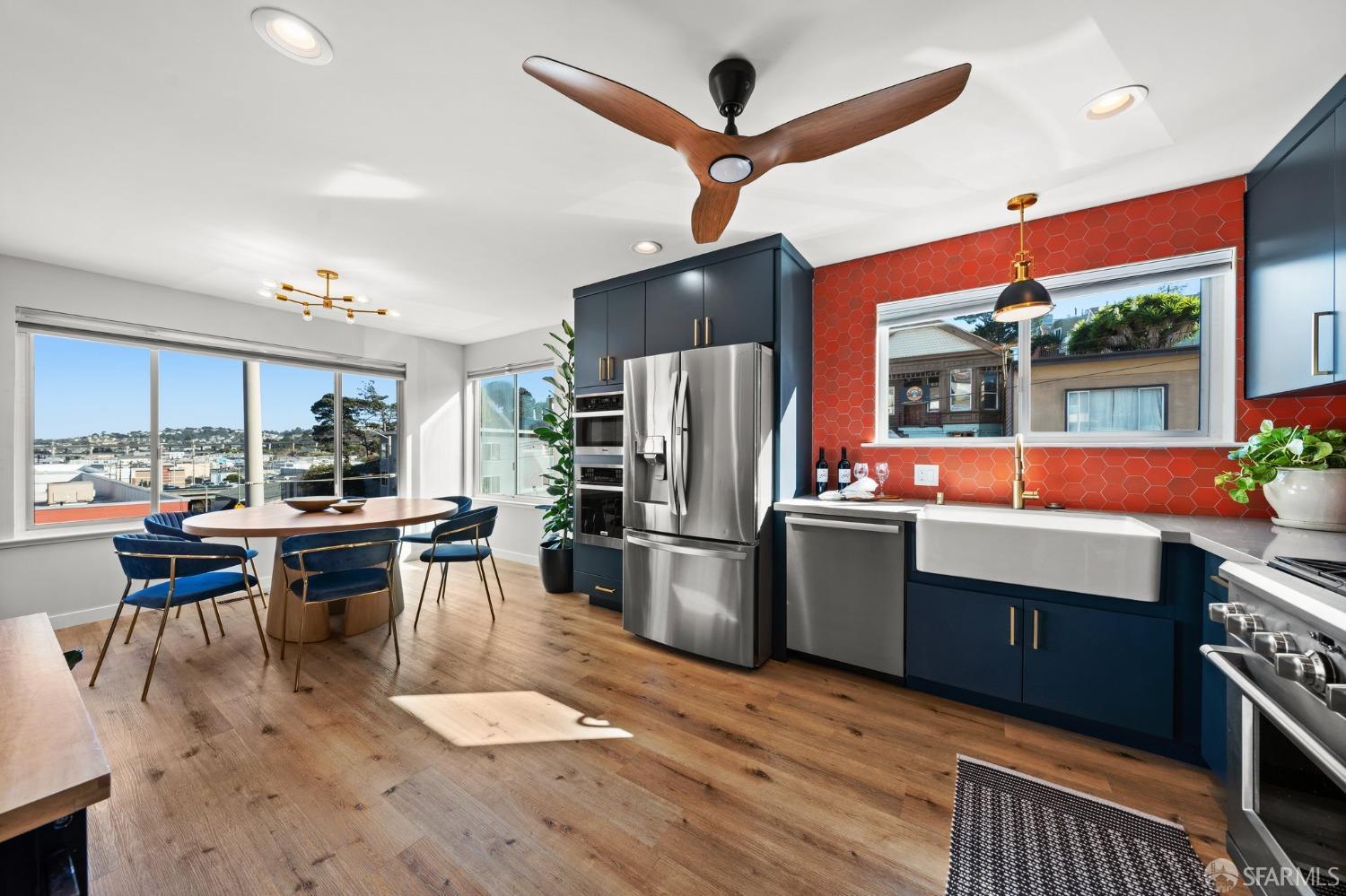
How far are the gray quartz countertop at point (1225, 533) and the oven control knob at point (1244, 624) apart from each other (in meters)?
0.26

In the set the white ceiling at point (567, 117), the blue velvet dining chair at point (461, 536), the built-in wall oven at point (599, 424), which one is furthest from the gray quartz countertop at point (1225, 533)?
the blue velvet dining chair at point (461, 536)

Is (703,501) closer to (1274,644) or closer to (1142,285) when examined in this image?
(1274,644)

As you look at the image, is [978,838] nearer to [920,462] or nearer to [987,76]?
[920,462]

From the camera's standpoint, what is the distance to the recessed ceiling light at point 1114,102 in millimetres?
1766

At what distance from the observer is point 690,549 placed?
117 inches

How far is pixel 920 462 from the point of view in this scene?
122 inches

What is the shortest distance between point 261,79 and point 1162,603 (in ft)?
12.4

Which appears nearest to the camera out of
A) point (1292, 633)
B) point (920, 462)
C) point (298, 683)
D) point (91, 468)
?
point (1292, 633)

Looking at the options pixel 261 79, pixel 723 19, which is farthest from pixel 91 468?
pixel 723 19

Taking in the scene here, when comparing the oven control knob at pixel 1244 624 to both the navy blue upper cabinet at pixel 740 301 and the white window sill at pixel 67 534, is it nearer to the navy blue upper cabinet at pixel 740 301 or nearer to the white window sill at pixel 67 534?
the navy blue upper cabinet at pixel 740 301

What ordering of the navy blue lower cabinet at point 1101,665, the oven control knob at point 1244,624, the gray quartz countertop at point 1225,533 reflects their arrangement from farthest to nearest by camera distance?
the navy blue lower cabinet at point 1101,665, the gray quartz countertop at point 1225,533, the oven control knob at point 1244,624

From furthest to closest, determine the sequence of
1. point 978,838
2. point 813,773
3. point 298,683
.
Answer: point 298,683 < point 813,773 < point 978,838

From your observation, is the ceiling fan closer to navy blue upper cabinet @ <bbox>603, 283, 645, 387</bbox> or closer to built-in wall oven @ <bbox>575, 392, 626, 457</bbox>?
navy blue upper cabinet @ <bbox>603, 283, 645, 387</bbox>

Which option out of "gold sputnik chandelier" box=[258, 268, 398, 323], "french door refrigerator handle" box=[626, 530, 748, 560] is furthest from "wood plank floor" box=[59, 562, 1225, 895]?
"gold sputnik chandelier" box=[258, 268, 398, 323]
